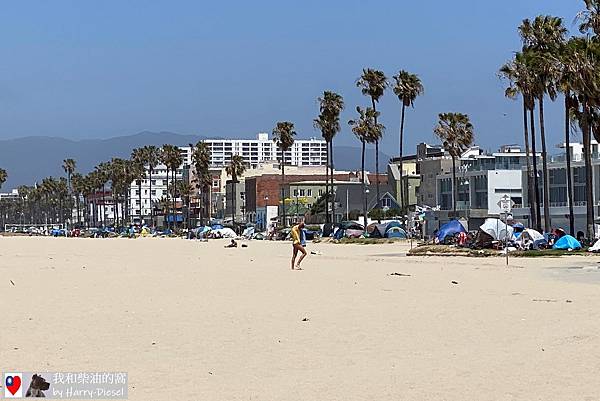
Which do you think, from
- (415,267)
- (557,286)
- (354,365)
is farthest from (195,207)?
(354,365)

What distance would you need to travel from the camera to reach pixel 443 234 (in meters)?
58.5

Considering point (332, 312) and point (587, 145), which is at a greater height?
point (587, 145)

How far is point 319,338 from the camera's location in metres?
13.9

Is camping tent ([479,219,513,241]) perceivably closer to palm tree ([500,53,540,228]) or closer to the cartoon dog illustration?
palm tree ([500,53,540,228])

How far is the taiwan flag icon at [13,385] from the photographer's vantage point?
9398mm

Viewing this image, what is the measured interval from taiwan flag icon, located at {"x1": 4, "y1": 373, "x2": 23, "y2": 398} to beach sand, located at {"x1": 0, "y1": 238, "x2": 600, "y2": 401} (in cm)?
93

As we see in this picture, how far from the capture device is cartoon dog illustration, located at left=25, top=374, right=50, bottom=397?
30.9 ft

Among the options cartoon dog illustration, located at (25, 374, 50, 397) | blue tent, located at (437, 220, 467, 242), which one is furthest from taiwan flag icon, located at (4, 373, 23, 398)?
blue tent, located at (437, 220, 467, 242)

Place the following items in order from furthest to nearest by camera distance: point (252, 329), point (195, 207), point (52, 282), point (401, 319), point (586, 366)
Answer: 1. point (195, 207)
2. point (52, 282)
3. point (401, 319)
4. point (252, 329)
5. point (586, 366)

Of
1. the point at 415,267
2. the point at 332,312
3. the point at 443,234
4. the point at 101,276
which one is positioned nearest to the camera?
the point at 332,312

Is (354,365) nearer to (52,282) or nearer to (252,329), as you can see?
(252,329)

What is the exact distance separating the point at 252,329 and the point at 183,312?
312 cm

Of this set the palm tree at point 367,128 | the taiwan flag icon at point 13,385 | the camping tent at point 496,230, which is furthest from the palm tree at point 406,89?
the taiwan flag icon at point 13,385

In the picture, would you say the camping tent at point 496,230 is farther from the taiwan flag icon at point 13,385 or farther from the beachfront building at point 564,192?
the taiwan flag icon at point 13,385
